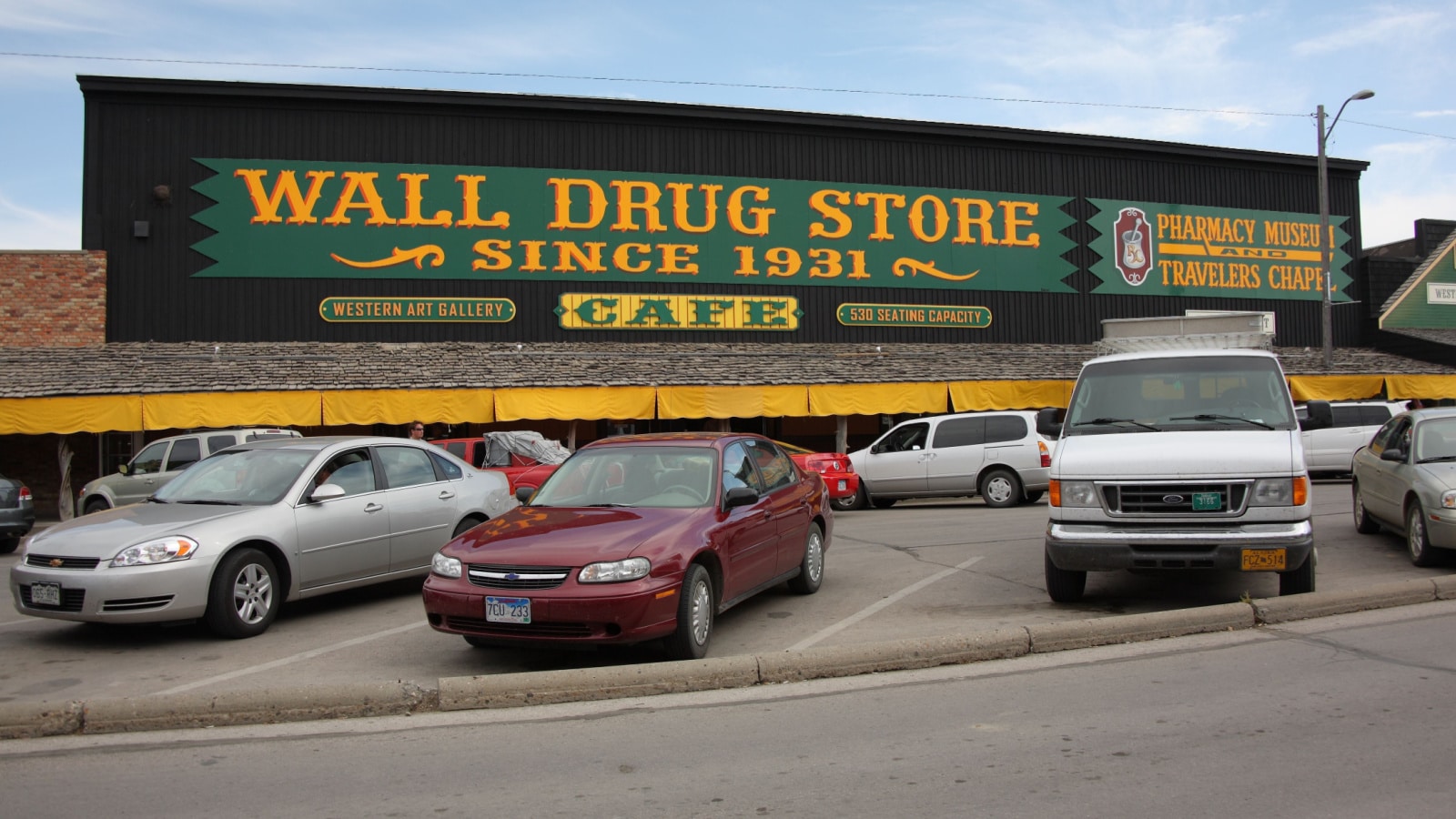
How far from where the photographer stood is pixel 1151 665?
667cm

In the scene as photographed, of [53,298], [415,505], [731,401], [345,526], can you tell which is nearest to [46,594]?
[345,526]

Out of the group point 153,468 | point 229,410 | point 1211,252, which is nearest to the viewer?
point 153,468

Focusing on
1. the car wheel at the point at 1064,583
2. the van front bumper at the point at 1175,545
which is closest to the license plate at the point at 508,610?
the van front bumper at the point at 1175,545

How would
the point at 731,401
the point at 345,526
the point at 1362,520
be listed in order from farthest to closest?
the point at 731,401 < the point at 1362,520 < the point at 345,526

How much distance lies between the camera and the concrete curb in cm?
578

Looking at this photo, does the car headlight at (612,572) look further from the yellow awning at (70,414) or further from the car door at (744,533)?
the yellow awning at (70,414)

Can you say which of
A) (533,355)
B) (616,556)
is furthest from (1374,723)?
(533,355)

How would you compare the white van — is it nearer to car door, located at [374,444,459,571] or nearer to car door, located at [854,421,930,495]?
car door, located at [854,421,930,495]

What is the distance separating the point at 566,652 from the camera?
7.22 m

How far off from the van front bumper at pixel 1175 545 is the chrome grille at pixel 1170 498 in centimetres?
12

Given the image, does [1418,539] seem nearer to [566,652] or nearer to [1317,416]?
[1317,416]

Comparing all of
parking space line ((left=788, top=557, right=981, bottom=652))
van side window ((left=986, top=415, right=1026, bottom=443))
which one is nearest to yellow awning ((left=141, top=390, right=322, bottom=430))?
van side window ((left=986, top=415, right=1026, bottom=443))

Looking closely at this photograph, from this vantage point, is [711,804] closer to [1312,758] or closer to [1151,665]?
[1312,758]

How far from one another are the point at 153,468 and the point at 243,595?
33.0 ft
